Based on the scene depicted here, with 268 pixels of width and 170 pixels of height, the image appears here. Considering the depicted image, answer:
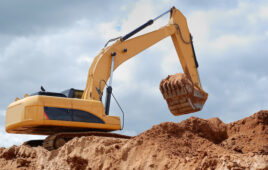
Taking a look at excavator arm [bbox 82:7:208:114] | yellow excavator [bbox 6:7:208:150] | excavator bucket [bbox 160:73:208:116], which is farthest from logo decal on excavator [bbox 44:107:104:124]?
excavator bucket [bbox 160:73:208:116]

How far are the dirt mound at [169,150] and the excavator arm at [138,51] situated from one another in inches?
90.7

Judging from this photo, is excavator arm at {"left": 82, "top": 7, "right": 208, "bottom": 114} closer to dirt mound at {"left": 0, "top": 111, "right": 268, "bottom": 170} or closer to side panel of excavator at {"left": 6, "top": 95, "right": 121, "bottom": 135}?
side panel of excavator at {"left": 6, "top": 95, "right": 121, "bottom": 135}

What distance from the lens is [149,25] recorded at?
11141mm

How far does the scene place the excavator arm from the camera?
30.3ft

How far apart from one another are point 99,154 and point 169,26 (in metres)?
7.00

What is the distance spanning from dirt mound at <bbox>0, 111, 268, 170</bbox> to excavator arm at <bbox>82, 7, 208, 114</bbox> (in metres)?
2.30

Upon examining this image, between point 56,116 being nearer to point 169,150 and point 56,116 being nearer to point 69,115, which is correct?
point 69,115

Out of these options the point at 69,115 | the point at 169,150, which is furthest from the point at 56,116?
the point at 169,150

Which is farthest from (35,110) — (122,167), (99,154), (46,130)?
(122,167)

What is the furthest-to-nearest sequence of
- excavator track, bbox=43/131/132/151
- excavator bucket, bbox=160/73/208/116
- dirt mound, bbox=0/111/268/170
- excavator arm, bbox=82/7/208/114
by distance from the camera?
excavator bucket, bbox=160/73/208/116 → excavator arm, bbox=82/7/208/114 → excavator track, bbox=43/131/132/151 → dirt mound, bbox=0/111/268/170

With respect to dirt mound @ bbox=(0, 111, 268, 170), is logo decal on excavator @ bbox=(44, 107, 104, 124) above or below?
above

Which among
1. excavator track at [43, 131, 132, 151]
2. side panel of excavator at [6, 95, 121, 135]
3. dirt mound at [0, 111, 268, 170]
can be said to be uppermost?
side panel of excavator at [6, 95, 121, 135]

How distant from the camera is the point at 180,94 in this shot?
34.5 feet

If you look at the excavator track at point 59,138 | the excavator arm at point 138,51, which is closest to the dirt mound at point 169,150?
the excavator track at point 59,138
